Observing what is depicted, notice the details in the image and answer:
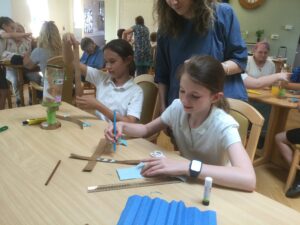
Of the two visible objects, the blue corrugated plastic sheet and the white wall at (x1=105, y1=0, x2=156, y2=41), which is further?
the white wall at (x1=105, y1=0, x2=156, y2=41)

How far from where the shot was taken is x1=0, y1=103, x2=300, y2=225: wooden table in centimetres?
76

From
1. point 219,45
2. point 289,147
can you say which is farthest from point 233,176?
point 289,147

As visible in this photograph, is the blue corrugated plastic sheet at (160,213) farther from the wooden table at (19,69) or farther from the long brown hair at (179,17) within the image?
the wooden table at (19,69)

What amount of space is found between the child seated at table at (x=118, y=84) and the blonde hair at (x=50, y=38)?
5.66 ft

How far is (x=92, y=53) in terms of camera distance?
15.0 feet

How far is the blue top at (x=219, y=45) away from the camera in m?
1.41

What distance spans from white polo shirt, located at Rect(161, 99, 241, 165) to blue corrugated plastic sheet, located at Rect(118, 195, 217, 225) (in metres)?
0.36

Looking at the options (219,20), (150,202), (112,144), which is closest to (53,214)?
(150,202)

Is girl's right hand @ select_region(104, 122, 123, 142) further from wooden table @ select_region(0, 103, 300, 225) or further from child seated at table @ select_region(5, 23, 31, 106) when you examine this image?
child seated at table @ select_region(5, 23, 31, 106)

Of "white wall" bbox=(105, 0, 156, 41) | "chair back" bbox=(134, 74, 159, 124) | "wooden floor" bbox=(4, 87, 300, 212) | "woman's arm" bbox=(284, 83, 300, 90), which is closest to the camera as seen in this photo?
"chair back" bbox=(134, 74, 159, 124)

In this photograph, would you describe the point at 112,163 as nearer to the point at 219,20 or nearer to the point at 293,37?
the point at 219,20

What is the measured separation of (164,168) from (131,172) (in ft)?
0.41

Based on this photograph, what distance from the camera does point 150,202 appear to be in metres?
0.80

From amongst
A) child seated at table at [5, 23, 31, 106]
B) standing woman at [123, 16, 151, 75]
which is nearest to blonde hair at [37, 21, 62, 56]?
child seated at table at [5, 23, 31, 106]
